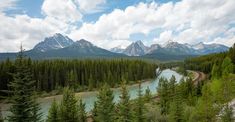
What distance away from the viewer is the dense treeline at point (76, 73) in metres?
110

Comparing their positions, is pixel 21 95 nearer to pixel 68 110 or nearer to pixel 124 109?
pixel 124 109

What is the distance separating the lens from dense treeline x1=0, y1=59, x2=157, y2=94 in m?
110

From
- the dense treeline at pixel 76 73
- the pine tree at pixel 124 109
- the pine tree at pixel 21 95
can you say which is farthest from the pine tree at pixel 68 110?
the dense treeline at pixel 76 73

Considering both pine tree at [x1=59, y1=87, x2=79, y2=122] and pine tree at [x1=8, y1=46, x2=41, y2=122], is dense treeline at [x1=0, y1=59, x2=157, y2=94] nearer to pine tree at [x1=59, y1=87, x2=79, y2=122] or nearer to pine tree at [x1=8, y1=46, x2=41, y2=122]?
pine tree at [x1=59, y1=87, x2=79, y2=122]

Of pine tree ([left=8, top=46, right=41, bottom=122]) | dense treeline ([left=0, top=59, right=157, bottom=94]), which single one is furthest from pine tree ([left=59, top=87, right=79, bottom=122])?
dense treeline ([left=0, top=59, right=157, bottom=94])

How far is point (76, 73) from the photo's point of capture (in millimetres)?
125438

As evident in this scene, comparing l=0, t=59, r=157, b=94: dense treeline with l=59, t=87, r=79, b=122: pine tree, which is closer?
l=59, t=87, r=79, b=122: pine tree

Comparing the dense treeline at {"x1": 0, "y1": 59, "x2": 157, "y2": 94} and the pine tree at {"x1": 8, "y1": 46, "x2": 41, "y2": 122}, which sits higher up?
the pine tree at {"x1": 8, "y1": 46, "x2": 41, "y2": 122}

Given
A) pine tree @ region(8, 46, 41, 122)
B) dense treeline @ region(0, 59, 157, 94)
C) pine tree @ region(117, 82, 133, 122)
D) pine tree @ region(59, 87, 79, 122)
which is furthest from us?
dense treeline @ region(0, 59, 157, 94)

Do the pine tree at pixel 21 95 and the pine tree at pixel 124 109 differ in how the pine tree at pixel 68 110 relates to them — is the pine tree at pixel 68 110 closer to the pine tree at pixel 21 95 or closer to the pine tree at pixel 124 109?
the pine tree at pixel 124 109

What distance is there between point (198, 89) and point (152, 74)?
95.5 metres

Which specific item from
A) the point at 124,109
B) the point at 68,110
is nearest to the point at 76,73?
the point at 68,110

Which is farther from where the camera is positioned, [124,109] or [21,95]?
[124,109]

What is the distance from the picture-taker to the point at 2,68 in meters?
97.9
